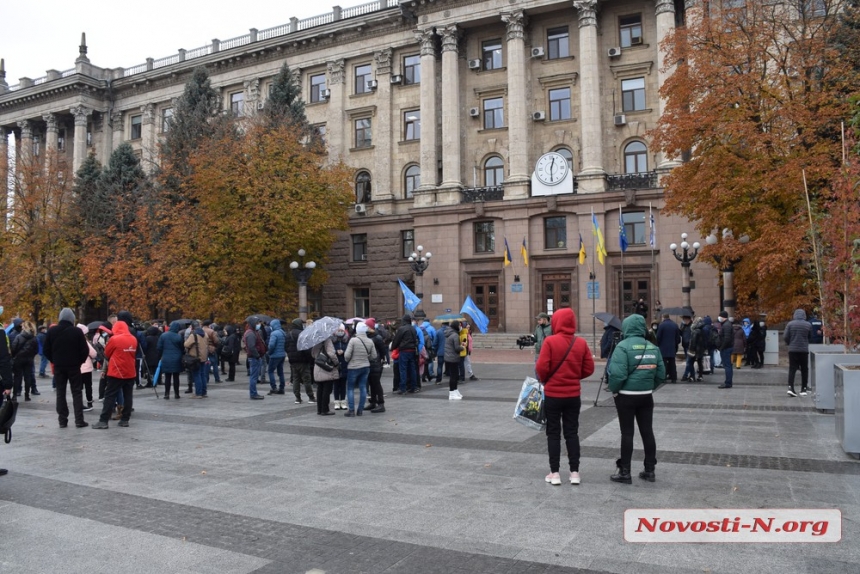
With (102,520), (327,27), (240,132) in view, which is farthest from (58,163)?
(102,520)

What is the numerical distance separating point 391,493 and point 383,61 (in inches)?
1592

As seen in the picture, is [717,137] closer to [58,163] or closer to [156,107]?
[58,163]

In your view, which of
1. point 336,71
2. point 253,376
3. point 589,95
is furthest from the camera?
point 336,71

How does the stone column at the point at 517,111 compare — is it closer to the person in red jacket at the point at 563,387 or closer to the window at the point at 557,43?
the window at the point at 557,43

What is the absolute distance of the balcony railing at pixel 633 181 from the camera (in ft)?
118

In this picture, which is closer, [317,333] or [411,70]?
[317,333]

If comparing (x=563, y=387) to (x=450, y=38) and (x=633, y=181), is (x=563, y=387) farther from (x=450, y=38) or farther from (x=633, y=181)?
(x=450, y=38)

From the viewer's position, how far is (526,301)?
37.9 meters

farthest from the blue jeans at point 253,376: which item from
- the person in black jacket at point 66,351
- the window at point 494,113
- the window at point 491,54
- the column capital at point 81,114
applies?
the column capital at point 81,114

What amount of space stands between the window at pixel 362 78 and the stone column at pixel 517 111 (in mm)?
10461

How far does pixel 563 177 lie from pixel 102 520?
111 feet

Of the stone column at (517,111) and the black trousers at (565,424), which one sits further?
the stone column at (517,111)

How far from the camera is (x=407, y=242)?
1687 inches

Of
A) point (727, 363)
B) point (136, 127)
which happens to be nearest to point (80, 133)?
point (136, 127)
